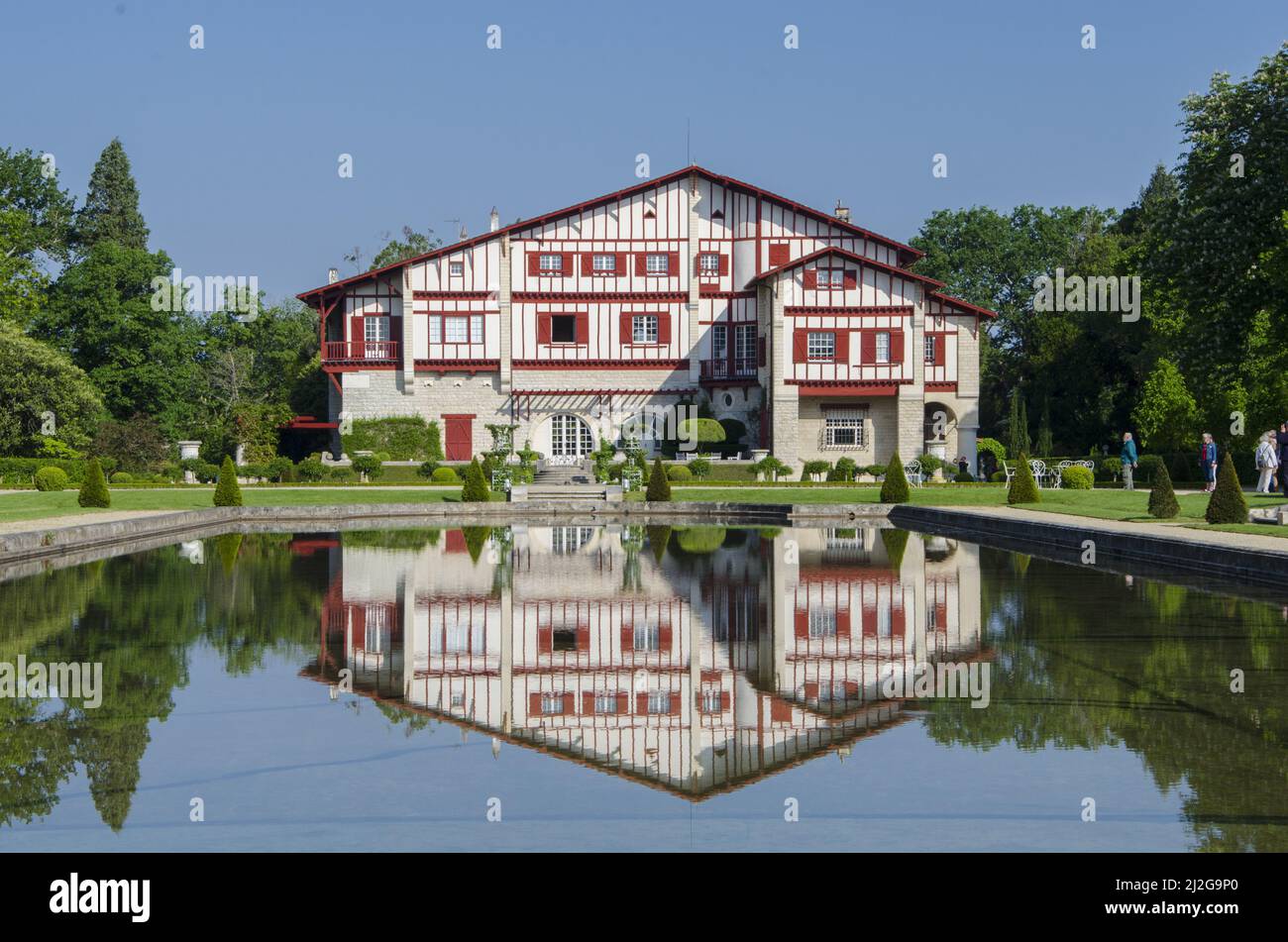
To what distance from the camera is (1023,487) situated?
33.4 metres

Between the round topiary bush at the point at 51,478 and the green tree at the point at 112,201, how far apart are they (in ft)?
88.1

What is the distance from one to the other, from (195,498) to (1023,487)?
21.0 m

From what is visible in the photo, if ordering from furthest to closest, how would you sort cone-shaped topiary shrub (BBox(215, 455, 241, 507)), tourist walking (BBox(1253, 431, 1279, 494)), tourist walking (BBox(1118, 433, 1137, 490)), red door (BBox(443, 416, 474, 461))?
1. red door (BBox(443, 416, 474, 461))
2. tourist walking (BBox(1118, 433, 1137, 490))
3. cone-shaped topiary shrub (BBox(215, 455, 241, 507))
4. tourist walking (BBox(1253, 431, 1279, 494))

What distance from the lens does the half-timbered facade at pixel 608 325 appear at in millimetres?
53094

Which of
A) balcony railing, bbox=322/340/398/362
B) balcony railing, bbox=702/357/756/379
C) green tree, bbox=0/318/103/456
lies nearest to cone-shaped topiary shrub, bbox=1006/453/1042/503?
balcony railing, bbox=702/357/756/379

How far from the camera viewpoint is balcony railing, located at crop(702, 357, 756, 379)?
177ft

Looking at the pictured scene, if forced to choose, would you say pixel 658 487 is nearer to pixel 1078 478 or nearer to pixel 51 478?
pixel 1078 478

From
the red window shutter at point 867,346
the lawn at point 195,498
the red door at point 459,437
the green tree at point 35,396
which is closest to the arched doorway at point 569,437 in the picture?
the red door at point 459,437

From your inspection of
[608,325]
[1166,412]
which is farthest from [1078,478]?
[608,325]

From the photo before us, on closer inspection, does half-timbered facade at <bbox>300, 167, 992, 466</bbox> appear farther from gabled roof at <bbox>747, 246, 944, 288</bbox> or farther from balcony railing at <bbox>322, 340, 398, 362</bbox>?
gabled roof at <bbox>747, 246, 944, 288</bbox>

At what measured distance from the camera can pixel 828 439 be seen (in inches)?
2050

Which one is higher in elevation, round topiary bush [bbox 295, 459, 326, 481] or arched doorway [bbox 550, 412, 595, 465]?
arched doorway [bbox 550, 412, 595, 465]

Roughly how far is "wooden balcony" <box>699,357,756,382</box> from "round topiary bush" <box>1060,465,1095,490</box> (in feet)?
47.1

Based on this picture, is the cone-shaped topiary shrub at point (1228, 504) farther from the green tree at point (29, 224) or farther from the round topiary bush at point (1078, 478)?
the green tree at point (29, 224)
